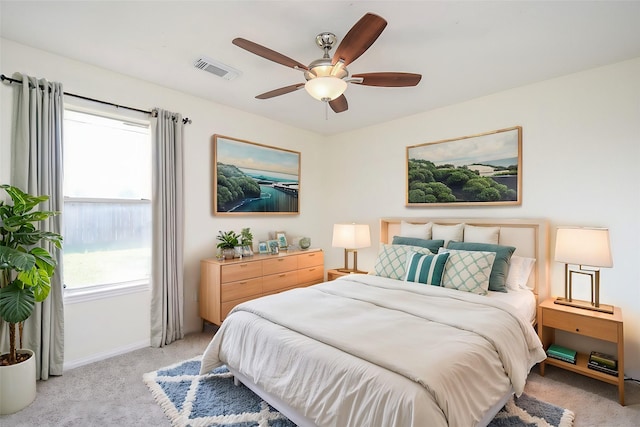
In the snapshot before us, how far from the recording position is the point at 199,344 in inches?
124

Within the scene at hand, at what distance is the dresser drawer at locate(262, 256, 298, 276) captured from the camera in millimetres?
3660

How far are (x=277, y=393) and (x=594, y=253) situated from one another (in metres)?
2.57

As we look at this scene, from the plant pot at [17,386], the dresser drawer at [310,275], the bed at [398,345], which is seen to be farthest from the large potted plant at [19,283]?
the dresser drawer at [310,275]

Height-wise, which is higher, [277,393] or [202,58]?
[202,58]

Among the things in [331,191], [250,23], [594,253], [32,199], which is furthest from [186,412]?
[331,191]

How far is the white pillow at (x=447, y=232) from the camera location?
330cm

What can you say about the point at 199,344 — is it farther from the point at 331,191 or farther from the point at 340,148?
the point at 340,148

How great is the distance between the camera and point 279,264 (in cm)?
380

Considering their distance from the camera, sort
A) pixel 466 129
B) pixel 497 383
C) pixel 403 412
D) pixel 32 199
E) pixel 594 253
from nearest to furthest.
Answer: pixel 403 412
pixel 497 383
pixel 32 199
pixel 594 253
pixel 466 129

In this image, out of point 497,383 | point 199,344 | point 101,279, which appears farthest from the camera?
point 199,344

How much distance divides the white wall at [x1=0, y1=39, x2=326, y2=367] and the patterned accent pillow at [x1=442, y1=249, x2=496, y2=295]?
241cm

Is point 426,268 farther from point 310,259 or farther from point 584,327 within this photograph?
point 310,259

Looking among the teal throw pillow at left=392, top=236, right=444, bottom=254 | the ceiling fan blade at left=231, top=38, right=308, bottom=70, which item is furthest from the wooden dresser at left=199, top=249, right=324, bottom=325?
the ceiling fan blade at left=231, top=38, right=308, bottom=70

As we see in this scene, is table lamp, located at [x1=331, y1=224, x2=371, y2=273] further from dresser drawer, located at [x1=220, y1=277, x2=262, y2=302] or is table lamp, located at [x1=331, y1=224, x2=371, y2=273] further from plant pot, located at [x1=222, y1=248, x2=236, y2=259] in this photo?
plant pot, located at [x1=222, y1=248, x2=236, y2=259]
